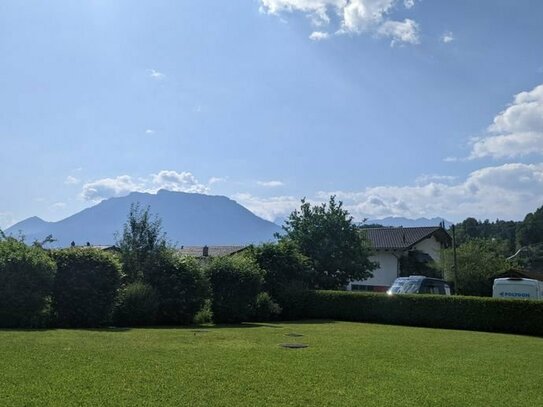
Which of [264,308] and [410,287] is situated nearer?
[264,308]

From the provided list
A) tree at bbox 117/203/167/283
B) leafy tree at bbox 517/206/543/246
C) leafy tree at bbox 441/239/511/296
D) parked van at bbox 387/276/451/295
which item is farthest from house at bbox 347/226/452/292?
leafy tree at bbox 517/206/543/246

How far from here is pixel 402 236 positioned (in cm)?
5500

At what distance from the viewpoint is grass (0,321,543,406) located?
7.28 meters

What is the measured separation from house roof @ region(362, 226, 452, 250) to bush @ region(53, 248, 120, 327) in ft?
114

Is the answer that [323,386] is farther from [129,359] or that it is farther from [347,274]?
[347,274]

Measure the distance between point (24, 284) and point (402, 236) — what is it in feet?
143

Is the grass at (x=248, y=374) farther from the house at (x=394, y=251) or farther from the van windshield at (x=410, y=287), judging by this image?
the house at (x=394, y=251)

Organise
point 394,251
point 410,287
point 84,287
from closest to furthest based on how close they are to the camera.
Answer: point 84,287 < point 410,287 < point 394,251

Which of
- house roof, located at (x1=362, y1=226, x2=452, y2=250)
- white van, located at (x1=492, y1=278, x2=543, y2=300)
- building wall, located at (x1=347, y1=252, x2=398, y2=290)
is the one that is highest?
house roof, located at (x1=362, y1=226, x2=452, y2=250)

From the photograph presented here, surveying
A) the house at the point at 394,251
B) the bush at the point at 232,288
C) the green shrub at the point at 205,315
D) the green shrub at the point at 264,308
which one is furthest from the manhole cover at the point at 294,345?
the house at the point at 394,251

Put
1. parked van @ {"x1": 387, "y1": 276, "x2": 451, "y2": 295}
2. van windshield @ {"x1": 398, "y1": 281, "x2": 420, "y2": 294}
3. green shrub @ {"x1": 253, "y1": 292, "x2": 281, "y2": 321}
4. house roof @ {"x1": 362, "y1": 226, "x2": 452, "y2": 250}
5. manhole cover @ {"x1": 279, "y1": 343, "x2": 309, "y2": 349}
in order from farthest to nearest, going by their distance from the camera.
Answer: house roof @ {"x1": 362, "y1": 226, "x2": 452, "y2": 250}, parked van @ {"x1": 387, "y1": 276, "x2": 451, "y2": 295}, van windshield @ {"x1": 398, "y1": 281, "x2": 420, "y2": 294}, green shrub @ {"x1": 253, "y1": 292, "x2": 281, "y2": 321}, manhole cover @ {"x1": 279, "y1": 343, "x2": 309, "y2": 349}

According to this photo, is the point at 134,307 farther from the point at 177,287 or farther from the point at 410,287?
the point at 410,287

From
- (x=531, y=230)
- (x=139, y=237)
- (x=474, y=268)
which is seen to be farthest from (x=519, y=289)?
(x=531, y=230)

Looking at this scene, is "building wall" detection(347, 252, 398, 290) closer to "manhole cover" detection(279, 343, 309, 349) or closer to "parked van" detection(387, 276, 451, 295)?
"parked van" detection(387, 276, 451, 295)
